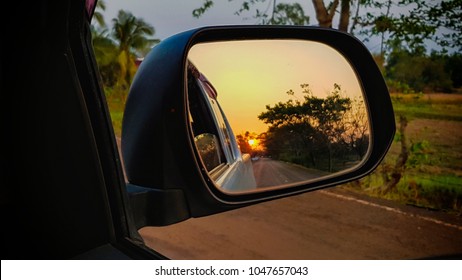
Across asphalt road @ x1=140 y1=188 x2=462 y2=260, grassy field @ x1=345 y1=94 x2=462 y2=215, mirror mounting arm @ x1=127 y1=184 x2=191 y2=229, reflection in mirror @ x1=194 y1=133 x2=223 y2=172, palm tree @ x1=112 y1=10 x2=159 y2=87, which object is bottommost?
asphalt road @ x1=140 y1=188 x2=462 y2=260

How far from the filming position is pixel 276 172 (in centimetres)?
128

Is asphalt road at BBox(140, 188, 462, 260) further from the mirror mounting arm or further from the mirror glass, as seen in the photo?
the mirror mounting arm

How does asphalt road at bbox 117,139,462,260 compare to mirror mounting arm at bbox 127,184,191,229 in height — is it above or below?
below

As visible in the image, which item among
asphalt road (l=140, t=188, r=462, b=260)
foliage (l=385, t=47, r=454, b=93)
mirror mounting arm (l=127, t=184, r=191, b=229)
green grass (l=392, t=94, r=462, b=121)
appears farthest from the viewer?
green grass (l=392, t=94, r=462, b=121)

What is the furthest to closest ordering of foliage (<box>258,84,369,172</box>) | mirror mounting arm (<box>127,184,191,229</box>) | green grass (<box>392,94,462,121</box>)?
1. green grass (<box>392,94,462,121</box>)
2. foliage (<box>258,84,369,172</box>)
3. mirror mounting arm (<box>127,184,191,229</box>)

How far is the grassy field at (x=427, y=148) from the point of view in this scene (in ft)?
23.6

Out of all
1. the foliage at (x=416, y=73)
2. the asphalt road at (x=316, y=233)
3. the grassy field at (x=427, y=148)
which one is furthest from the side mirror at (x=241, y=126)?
the foliage at (x=416, y=73)

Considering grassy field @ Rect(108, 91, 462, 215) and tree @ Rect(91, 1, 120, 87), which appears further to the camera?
tree @ Rect(91, 1, 120, 87)

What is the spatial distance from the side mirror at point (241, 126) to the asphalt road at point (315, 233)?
104 inches

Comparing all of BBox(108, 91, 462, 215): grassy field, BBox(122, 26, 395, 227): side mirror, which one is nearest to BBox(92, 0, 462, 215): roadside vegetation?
BBox(108, 91, 462, 215): grassy field

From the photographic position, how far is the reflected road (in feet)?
4.06

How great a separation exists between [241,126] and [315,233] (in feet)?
13.1

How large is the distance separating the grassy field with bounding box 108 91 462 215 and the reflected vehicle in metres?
6.05

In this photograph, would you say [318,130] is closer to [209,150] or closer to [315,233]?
[209,150]
